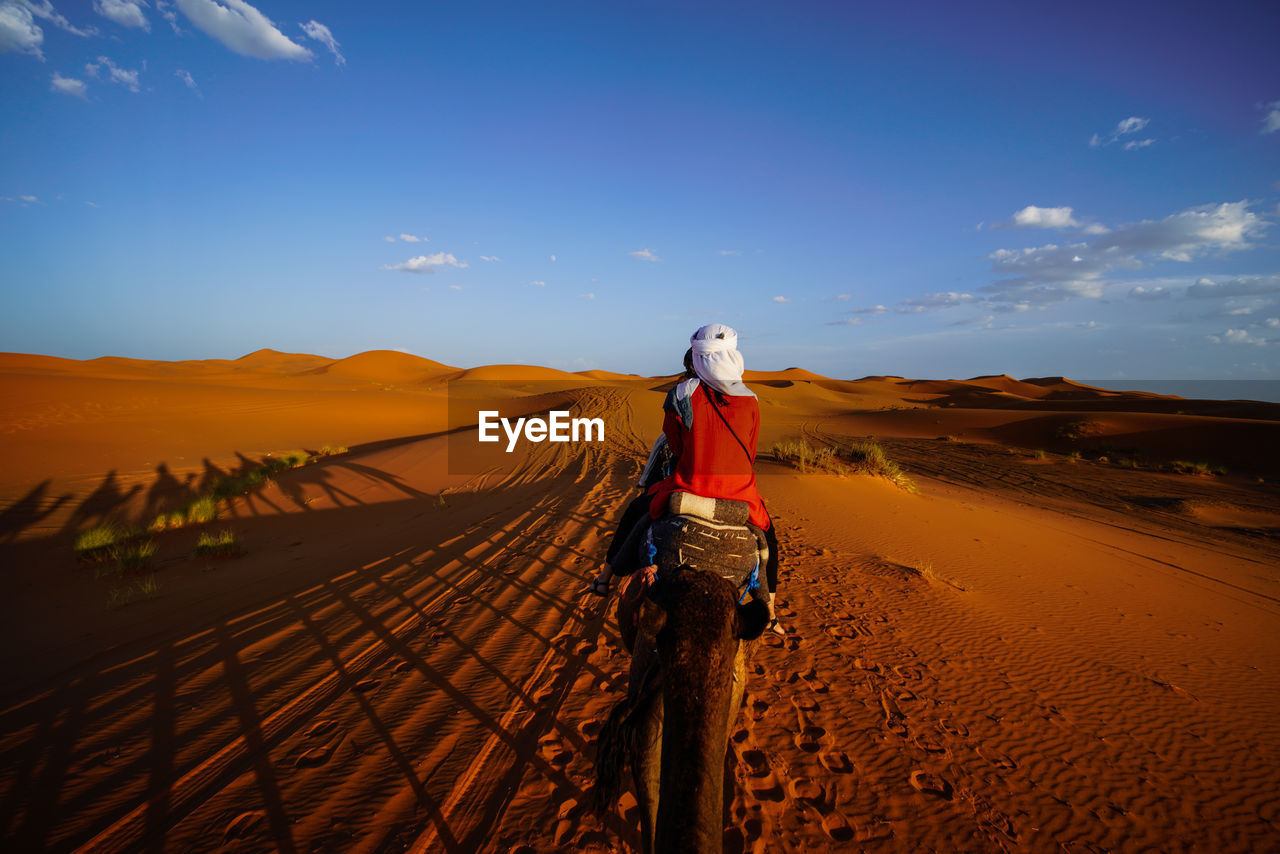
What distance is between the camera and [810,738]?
10.2ft

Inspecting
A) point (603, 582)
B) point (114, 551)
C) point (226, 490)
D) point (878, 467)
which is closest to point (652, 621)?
point (603, 582)

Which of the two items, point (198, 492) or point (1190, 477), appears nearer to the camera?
point (198, 492)

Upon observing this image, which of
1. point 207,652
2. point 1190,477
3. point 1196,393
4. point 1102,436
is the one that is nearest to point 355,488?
point 207,652

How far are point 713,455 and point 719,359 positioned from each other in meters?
0.46

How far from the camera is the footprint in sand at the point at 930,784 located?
8.94 ft

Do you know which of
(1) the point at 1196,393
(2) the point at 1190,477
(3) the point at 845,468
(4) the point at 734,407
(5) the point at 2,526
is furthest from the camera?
(1) the point at 1196,393

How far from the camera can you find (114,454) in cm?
1477

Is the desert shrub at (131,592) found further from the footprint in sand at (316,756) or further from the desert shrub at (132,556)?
the footprint in sand at (316,756)

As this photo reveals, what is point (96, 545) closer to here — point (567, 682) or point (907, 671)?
point (567, 682)

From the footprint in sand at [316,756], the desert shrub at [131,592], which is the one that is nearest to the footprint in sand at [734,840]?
the footprint in sand at [316,756]

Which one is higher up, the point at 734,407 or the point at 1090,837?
the point at 734,407

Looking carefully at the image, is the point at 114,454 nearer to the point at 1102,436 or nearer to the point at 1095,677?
the point at 1095,677

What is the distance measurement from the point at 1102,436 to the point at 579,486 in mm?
25318

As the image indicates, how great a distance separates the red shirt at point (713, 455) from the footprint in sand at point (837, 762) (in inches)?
62.7
